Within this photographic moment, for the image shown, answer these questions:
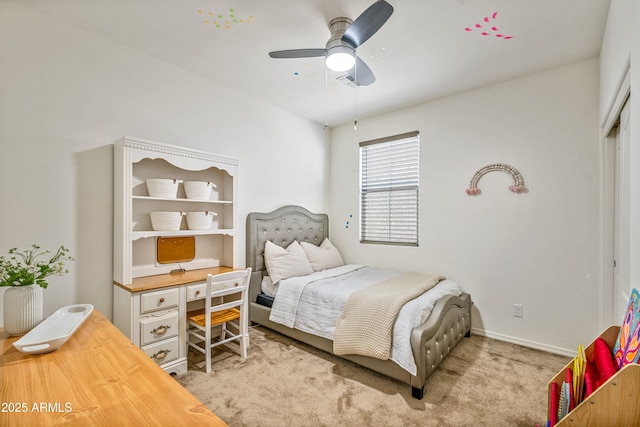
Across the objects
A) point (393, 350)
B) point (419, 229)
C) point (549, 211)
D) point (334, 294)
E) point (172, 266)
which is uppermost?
point (549, 211)

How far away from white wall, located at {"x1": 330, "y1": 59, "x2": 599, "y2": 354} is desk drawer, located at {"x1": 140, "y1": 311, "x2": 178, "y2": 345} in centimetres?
266

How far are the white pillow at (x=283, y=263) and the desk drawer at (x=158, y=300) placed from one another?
1.13m

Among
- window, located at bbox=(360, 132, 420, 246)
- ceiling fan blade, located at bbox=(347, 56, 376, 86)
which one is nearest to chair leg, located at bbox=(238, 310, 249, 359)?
window, located at bbox=(360, 132, 420, 246)

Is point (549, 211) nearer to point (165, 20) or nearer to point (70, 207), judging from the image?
point (165, 20)

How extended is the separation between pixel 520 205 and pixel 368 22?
2.35 meters

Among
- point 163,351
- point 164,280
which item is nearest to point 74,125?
point 164,280

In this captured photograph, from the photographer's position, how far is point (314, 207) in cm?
431

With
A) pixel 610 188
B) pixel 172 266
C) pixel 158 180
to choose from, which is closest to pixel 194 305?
pixel 172 266

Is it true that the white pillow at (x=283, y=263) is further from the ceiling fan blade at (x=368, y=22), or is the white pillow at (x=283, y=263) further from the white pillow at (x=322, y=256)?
the ceiling fan blade at (x=368, y=22)

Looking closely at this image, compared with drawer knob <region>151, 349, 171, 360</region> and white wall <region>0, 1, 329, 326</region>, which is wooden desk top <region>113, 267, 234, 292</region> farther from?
drawer knob <region>151, 349, 171, 360</region>

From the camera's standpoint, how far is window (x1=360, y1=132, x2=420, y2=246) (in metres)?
3.75

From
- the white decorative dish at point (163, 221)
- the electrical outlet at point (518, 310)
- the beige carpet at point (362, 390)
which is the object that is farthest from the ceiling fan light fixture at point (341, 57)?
A: the electrical outlet at point (518, 310)

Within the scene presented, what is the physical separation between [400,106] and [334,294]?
249 cm

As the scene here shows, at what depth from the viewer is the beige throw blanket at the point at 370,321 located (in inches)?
86.4
